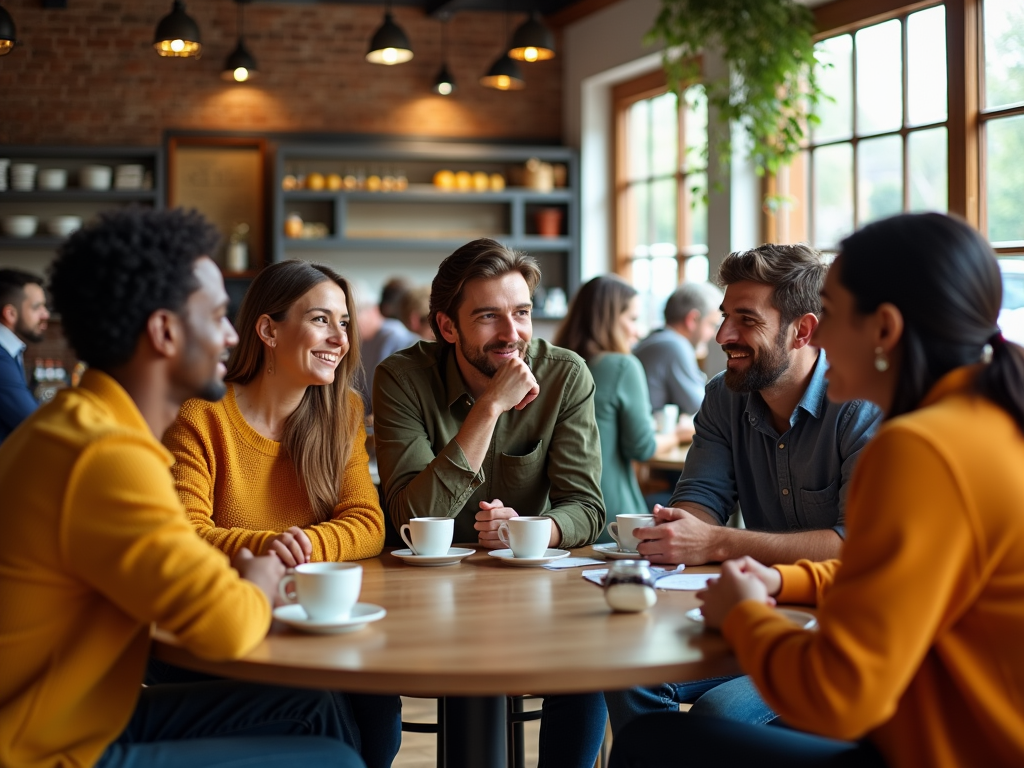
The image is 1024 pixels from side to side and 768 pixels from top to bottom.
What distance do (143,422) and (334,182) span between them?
6180mm

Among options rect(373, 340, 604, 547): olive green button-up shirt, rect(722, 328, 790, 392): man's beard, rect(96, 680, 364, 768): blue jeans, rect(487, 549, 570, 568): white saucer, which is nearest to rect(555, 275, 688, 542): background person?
rect(373, 340, 604, 547): olive green button-up shirt

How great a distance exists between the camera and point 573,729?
2.40 meters

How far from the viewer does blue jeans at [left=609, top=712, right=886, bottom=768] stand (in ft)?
4.87

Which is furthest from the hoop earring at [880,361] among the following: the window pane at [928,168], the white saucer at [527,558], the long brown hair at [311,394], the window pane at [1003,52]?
the window pane at [928,168]

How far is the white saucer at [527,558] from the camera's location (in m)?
2.08

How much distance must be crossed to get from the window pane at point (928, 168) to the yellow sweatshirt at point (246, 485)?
348 centimetres

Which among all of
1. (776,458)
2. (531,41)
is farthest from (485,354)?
(531,41)

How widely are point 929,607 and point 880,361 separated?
0.36m

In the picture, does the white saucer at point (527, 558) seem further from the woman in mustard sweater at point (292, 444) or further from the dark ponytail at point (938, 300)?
the dark ponytail at point (938, 300)

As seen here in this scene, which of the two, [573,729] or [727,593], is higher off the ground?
[727,593]

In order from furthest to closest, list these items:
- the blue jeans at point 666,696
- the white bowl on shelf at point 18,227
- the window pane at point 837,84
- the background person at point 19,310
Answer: the white bowl on shelf at point 18,227 → the window pane at point 837,84 → the background person at point 19,310 → the blue jeans at point 666,696

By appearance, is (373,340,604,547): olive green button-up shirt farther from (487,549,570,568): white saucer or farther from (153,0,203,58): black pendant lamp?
(153,0,203,58): black pendant lamp

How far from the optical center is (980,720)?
1319 millimetres

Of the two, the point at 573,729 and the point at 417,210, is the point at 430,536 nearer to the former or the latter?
the point at 573,729
